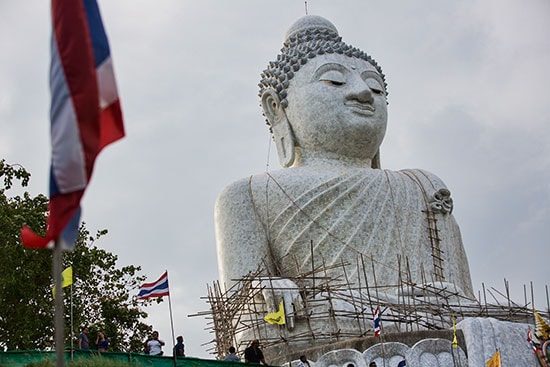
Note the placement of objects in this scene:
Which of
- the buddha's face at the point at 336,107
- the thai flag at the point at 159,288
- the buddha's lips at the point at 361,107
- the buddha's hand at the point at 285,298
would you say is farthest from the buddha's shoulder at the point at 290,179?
the thai flag at the point at 159,288

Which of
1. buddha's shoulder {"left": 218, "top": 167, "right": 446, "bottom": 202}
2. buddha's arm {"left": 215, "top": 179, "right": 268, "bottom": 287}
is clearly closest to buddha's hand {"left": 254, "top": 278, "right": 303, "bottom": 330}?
buddha's arm {"left": 215, "top": 179, "right": 268, "bottom": 287}

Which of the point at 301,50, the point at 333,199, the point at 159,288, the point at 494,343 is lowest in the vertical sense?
the point at 494,343

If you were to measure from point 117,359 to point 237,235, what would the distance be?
199 inches

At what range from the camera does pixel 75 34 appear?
6.98 m

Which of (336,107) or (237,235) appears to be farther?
(336,107)

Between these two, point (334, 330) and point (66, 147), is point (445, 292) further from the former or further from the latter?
point (66, 147)

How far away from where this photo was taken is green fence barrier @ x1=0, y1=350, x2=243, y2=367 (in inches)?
414

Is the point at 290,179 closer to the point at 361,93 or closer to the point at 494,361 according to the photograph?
the point at 361,93

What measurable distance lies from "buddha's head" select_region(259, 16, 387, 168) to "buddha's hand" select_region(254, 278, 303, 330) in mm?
2959

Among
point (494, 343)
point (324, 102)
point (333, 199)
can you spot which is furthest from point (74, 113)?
point (324, 102)

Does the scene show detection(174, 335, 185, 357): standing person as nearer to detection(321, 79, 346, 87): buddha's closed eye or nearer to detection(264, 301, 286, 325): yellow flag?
detection(264, 301, 286, 325): yellow flag

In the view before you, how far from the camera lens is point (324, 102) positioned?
16.2 m

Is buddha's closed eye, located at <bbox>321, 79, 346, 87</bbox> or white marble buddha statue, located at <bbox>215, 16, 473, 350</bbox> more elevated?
buddha's closed eye, located at <bbox>321, 79, 346, 87</bbox>

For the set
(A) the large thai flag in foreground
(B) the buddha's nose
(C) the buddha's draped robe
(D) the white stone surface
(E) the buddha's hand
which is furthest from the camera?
(B) the buddha's nose
